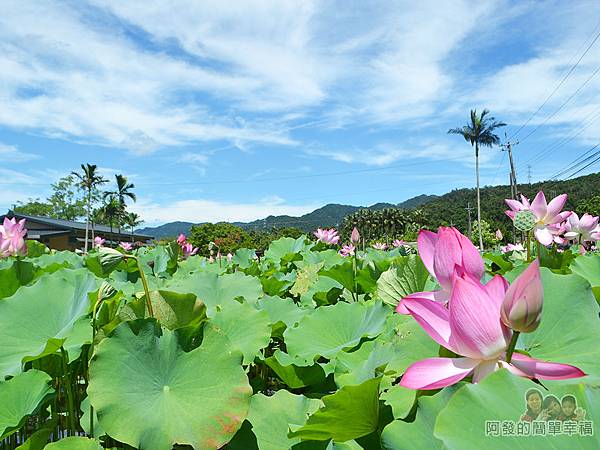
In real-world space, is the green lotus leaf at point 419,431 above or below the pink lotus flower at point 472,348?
below

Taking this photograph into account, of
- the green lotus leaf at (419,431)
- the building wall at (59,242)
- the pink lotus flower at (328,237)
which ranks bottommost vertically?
the green lotus leaf at (419,431)

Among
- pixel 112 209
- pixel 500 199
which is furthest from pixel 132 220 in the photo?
pixel 500 199

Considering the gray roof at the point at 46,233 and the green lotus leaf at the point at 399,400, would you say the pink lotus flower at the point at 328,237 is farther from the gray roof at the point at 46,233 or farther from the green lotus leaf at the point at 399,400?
the gray roof at the point at 46,233

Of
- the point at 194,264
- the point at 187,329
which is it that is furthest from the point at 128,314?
the point at 194,264

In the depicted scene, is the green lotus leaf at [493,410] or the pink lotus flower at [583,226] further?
the pink lotus flower at [583,226]

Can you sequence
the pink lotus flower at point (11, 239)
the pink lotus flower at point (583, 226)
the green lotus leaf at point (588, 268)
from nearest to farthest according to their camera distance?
the green lotus leaf at point (588, 268) → the pink lotus flower at point (11, 239) → the pink lotus flower at point (583, 226)

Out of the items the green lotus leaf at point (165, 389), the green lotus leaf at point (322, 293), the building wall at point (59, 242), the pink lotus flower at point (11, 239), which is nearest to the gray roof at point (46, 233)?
the building wall at point (59, 242)

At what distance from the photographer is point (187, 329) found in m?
0.77

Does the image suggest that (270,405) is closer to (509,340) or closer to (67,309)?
(509,340)

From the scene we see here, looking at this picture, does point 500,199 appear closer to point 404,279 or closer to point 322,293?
point 322,293

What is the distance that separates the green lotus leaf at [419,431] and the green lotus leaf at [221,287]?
→ 1006mm

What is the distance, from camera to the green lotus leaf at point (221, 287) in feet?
4.96

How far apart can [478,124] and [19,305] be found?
1666 inches

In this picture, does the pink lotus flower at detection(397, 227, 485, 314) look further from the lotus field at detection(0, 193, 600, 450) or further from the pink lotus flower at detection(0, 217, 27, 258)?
the pink lotus flower at detection(0, 217, 27, 258)
